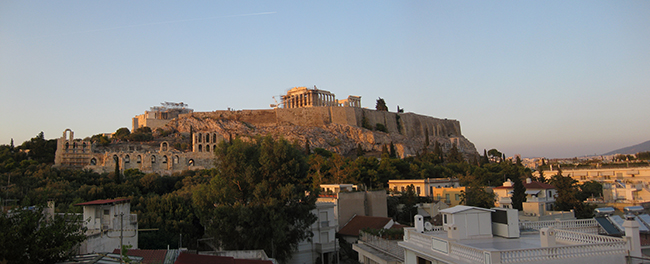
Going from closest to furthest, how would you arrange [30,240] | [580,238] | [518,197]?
1. [580,238]
2. [30,240]
3. [518,197]

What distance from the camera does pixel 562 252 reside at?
8.23 metres

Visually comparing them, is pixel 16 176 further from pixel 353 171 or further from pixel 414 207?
pixel 414 207

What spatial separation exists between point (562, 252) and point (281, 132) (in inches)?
2682

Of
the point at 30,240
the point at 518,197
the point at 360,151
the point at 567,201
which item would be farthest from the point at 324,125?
the point at 30,240

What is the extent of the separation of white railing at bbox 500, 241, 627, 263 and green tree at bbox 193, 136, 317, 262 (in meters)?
13.9

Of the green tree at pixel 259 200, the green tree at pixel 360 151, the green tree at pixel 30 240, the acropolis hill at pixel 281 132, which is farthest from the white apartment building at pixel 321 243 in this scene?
the green tree at pixel 360 151

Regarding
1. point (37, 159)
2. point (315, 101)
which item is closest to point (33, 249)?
point (37, 159)

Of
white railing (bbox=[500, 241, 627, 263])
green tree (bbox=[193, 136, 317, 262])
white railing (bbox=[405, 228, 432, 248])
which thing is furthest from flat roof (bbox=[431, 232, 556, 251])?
green tree (bbox=[193, 136, 317, 262])

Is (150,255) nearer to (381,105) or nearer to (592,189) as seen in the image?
(592,189)

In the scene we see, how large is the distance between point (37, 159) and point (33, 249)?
5098cm

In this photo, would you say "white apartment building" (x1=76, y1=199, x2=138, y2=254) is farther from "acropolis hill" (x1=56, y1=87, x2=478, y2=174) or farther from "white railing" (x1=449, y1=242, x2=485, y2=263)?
"acropolis hill" (x1=56, y1=87, x2=478, y2=174)

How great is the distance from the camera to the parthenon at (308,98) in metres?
95.2

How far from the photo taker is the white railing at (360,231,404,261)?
13055 mm

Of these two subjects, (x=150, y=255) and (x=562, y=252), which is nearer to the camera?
(x=562, y=252)
